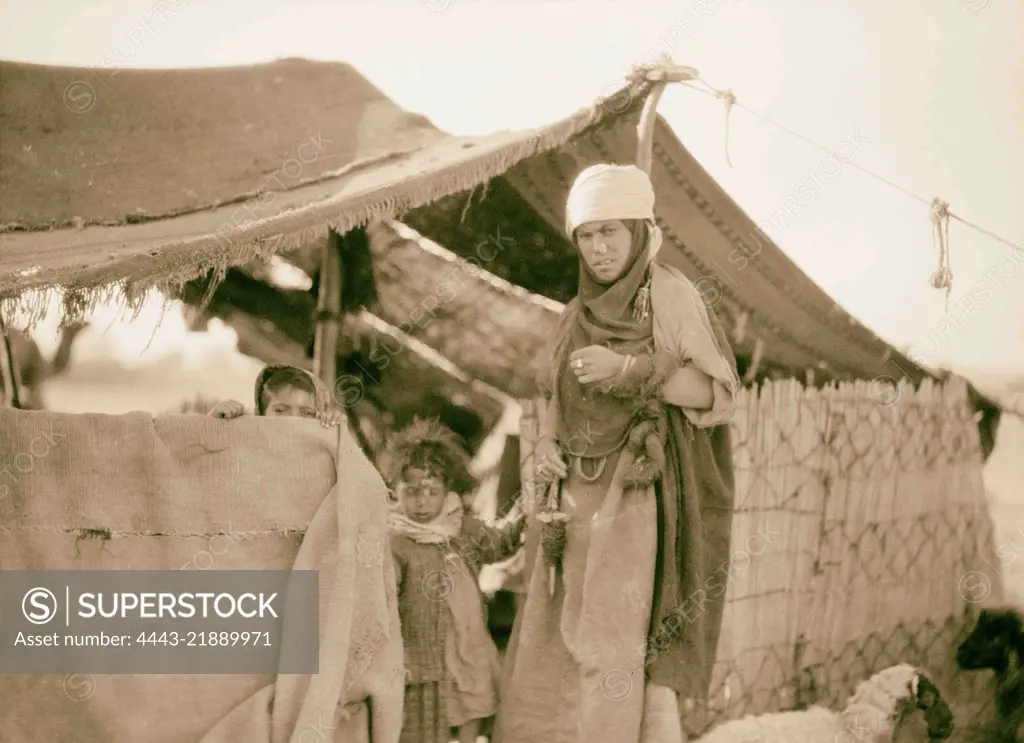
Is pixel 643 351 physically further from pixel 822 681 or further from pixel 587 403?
pixel 822 681

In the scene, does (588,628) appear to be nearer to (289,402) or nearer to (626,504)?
(626,504)

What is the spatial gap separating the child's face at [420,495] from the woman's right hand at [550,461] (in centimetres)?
24

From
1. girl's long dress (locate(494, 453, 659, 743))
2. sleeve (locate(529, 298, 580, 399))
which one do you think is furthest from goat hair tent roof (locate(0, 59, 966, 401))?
girl's long dress (locate(494, 453, 659, 743))

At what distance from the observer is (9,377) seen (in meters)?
2.78

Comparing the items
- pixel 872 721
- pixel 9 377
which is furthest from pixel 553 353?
pixel 9 377

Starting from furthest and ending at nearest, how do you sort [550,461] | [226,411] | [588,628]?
[550,461], [588,628], [226,411]

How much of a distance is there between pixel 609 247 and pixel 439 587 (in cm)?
87

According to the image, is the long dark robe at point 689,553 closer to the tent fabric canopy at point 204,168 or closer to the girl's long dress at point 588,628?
the girl's long dress at point 588,628

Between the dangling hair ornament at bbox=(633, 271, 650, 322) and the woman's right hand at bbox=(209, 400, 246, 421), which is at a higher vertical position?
the dangling hair ornament at bbox=(633, 271, 650, 322)

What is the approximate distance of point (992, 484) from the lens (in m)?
2.88

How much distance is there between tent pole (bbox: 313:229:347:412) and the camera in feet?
9.00

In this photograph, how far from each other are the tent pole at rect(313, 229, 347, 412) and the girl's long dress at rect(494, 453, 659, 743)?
0.72 metres

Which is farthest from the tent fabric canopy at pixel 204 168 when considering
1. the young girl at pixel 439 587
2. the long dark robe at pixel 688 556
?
the long dark robe at pixel 688 556

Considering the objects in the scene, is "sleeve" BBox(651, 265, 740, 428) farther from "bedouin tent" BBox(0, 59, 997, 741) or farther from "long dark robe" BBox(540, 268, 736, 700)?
"bedouin tent" BBox(0, 59, 997, 741)
